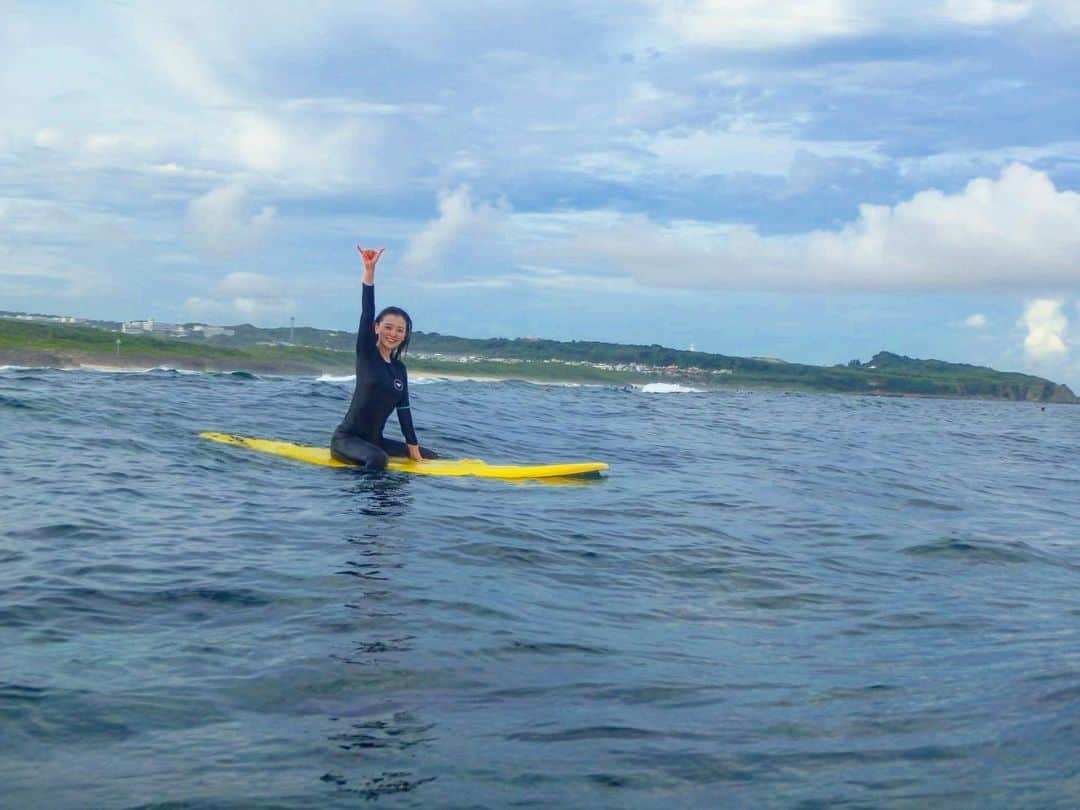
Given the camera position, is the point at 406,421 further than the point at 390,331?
Yes

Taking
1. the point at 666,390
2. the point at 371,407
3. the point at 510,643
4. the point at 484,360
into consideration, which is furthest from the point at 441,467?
the point at 484,360

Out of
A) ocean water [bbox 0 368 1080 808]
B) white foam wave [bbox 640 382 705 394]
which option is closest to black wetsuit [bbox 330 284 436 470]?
ocean water [bbox 0 368 1080 808]

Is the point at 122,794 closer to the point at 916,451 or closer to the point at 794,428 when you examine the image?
the point at 916,451

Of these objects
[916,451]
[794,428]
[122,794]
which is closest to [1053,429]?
[794,428]

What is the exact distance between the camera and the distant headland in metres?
62.6

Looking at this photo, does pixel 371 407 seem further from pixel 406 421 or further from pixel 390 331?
pixel 390 331

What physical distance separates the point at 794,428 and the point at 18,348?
142ft

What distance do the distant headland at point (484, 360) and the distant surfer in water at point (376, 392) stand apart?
1843 inches

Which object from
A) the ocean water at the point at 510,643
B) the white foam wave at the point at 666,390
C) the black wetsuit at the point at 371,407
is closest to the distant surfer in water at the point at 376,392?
the black wetsuit at the point at 371,407

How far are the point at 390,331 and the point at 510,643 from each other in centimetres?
782

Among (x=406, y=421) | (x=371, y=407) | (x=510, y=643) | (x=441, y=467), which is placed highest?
(x=371, y=407)

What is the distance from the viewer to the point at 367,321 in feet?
43.2

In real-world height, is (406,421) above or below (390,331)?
below

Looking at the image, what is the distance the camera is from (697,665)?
6.14 m
